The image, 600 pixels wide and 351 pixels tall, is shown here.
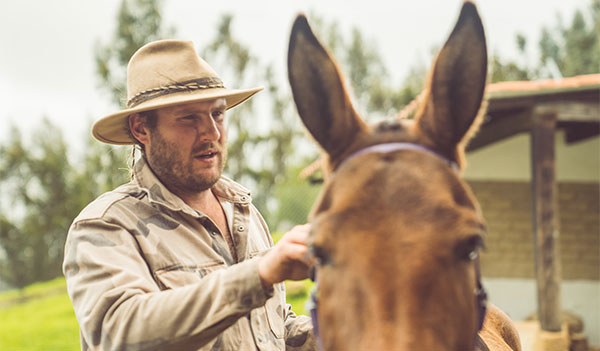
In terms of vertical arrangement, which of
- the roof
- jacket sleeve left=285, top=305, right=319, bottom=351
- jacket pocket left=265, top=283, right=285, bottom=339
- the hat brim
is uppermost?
the hat brim

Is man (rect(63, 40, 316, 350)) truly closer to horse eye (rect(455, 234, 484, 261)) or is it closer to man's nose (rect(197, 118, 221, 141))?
man's nose (rect(197, 118, 221, 141))

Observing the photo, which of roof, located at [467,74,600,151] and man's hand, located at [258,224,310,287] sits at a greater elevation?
man's hand, located at [258,224,310,287]

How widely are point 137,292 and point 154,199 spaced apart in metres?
0.63

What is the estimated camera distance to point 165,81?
2561 mm

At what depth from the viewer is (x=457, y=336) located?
1363 millimetres

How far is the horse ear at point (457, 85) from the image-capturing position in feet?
5.15

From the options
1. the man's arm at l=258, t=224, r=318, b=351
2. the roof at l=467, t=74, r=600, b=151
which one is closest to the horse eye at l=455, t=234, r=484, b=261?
the man's arm at l=258, t=224, r=318, b=351

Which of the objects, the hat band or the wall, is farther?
the wall

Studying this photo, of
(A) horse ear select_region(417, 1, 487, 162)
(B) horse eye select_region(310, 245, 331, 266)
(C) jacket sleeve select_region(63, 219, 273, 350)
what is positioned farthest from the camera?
(C) jacket sleeve select_region(63, 219, 273, 350)

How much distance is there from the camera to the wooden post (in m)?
7.49

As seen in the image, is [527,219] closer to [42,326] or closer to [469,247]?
[469,247]

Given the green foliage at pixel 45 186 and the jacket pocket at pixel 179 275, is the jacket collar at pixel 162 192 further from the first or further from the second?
the green foliage at pixel 45 186

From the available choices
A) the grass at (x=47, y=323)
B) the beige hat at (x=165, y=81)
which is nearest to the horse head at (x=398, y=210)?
the beige hat at (x=165, y=81)

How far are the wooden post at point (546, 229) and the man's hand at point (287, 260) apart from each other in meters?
6.68
